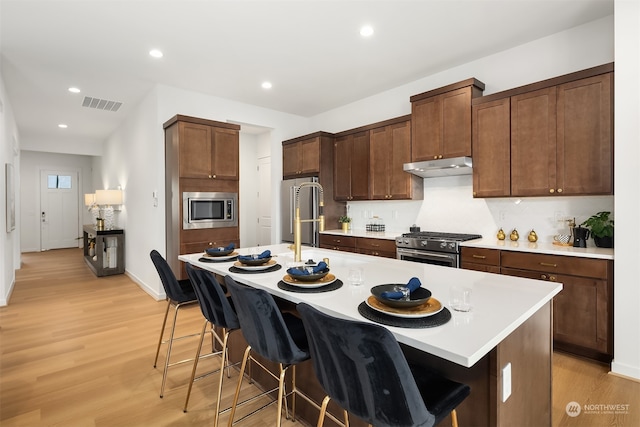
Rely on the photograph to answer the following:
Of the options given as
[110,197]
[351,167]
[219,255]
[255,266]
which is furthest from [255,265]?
[110,197]

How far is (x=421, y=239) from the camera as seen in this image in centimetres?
362

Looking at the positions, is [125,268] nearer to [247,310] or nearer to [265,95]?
[265,95]

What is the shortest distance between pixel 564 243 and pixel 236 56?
380 centimetres

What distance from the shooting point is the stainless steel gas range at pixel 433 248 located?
3.35 meters

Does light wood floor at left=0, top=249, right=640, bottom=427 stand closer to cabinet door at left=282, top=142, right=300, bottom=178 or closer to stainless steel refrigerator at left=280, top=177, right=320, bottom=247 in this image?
stainless steel refrigerator at left=280, top=177, right=320, bottom=247

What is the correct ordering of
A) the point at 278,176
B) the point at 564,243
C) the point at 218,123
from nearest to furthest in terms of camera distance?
the point at 564,243 → the point at 218,123 → the point at 278,176

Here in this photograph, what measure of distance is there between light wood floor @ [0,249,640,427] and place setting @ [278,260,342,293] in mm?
888

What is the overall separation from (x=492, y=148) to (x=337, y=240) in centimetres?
227

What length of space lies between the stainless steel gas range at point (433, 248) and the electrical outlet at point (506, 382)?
2.13 meters

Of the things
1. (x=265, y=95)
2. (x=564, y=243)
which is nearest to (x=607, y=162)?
(x=564, y=243)

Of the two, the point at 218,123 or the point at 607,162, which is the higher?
the point at 218,123

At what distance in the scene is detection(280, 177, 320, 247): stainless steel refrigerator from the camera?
16.5ft

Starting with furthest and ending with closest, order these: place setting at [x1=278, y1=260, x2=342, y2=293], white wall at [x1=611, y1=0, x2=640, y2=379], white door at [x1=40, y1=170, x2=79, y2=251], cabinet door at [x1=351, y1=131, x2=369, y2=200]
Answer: white door at [x1=40, y1=170, x2=79, y2=251]
cabinet door at [x1=351, y1=131, x2=369, y2=200]
white wall at [x1=611, y1=0, x2=640, y2=379]
place setting at [x1=278, y1=260, x2=342, y2=293]

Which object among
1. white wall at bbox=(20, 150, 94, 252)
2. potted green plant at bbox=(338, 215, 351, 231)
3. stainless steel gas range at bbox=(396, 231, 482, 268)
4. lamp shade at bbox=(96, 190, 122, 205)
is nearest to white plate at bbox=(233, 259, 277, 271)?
stainless steel gas range at bbox=(396, 231, 482, 268)
